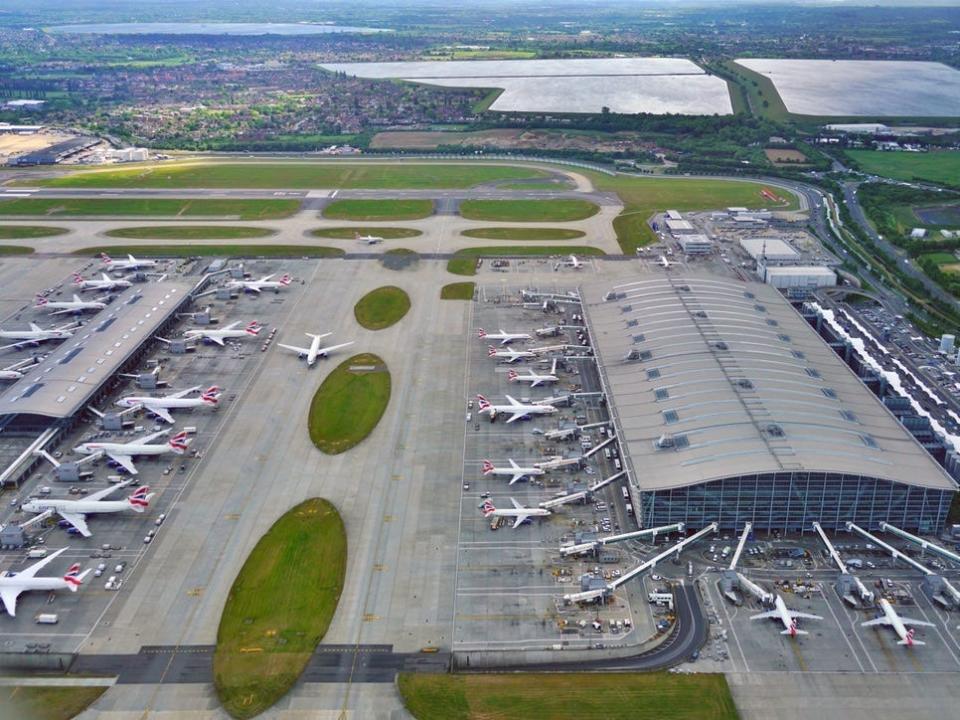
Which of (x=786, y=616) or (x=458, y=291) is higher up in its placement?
(x=786, y=616)

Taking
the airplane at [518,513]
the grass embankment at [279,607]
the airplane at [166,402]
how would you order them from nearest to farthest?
the grass embankment at [279,607]
the airplane at [518,513]
the airplane at [166,402]

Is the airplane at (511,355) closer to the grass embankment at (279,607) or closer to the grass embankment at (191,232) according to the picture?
the grass embankment at (279,607)

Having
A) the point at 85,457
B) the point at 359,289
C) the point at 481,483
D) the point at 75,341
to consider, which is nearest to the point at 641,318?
the point at 481,483

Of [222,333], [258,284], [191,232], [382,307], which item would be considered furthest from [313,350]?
[191,232]

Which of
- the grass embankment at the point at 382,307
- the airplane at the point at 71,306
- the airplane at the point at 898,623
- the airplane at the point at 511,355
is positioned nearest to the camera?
the airplane at the point at 898,623

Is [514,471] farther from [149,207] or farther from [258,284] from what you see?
[149,207]

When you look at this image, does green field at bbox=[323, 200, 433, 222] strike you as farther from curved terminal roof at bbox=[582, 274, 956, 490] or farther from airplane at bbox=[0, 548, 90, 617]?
airplane at bbox=[0, 548, 90, 617]

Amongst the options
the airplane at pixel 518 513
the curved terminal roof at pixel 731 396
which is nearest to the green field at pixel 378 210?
the curved terminal roof at pixel 731 396
